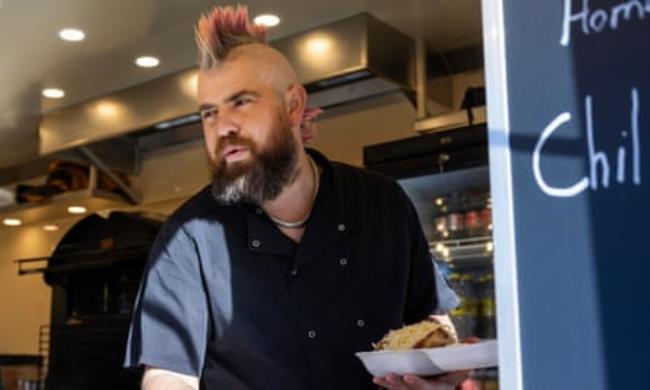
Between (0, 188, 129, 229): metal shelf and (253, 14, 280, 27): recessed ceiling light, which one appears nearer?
(253, 14, 280, 27): recessed ceiling light

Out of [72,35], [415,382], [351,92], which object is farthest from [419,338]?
[72,35]

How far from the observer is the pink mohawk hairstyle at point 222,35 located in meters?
1.46

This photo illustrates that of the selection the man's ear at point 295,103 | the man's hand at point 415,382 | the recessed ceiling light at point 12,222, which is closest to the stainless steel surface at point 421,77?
the man's ear at point 295,103

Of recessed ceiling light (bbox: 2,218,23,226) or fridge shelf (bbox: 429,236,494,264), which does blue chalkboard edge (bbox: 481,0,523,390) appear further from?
recessed ceiling light (bbox: 2,218,23,226)

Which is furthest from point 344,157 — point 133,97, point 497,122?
point 497,122

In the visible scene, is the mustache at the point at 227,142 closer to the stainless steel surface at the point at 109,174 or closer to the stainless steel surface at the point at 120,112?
the stainless steel surface at the point at 120,112

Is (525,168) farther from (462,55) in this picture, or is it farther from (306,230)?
(462,55)

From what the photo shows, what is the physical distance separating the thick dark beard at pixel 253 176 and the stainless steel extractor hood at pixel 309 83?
5.01ft

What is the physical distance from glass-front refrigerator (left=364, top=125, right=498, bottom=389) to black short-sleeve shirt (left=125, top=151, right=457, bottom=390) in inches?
51.7

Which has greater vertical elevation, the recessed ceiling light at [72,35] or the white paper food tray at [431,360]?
the recessed ceiling light at [72,35]

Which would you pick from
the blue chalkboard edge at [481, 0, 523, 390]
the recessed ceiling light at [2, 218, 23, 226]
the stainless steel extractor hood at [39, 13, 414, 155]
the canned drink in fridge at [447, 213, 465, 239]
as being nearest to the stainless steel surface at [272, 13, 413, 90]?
the stainless steel extractor hood at [39, 13, 414, 155]

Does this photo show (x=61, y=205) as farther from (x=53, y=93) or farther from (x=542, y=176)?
(x=542, y=176)

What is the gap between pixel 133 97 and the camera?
3.82 m

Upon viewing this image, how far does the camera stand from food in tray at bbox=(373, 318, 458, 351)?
4.07 ft
